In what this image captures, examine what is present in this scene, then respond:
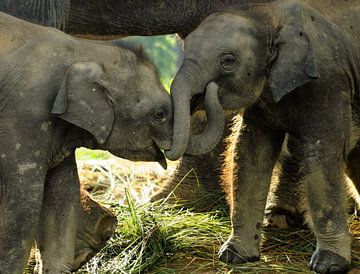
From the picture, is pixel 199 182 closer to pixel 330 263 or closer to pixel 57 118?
pixel 330 263

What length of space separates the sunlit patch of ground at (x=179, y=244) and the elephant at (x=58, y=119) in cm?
51

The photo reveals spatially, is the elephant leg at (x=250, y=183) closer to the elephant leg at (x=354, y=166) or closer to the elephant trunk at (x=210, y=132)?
the elephant leg at (x=354, y=166)

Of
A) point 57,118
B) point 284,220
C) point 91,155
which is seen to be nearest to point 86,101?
point 57,118

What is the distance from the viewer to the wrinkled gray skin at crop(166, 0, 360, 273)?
5184 mm

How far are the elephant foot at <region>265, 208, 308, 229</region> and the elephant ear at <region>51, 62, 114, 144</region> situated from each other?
4.88 feet

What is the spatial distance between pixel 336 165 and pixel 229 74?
0.60 m

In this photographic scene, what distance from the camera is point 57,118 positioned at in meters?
4.84

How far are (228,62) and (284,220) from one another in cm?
121

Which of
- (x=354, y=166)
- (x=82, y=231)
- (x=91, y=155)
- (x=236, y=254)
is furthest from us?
(x=91, y=155)

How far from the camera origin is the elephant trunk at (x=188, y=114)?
4.89 m

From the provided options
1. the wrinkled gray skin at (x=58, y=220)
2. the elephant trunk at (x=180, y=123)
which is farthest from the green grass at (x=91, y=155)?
the elephant trunk at (x=180, y=123)

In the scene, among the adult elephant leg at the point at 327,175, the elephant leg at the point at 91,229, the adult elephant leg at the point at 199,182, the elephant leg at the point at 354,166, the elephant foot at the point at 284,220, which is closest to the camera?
the adult elephant leg at the point at 327,175

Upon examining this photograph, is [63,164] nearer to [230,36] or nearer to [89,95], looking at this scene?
[89,95]

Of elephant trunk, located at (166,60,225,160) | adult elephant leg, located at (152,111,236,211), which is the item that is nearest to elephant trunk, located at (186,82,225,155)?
elephant trunk, located at (166,60,225,160)
